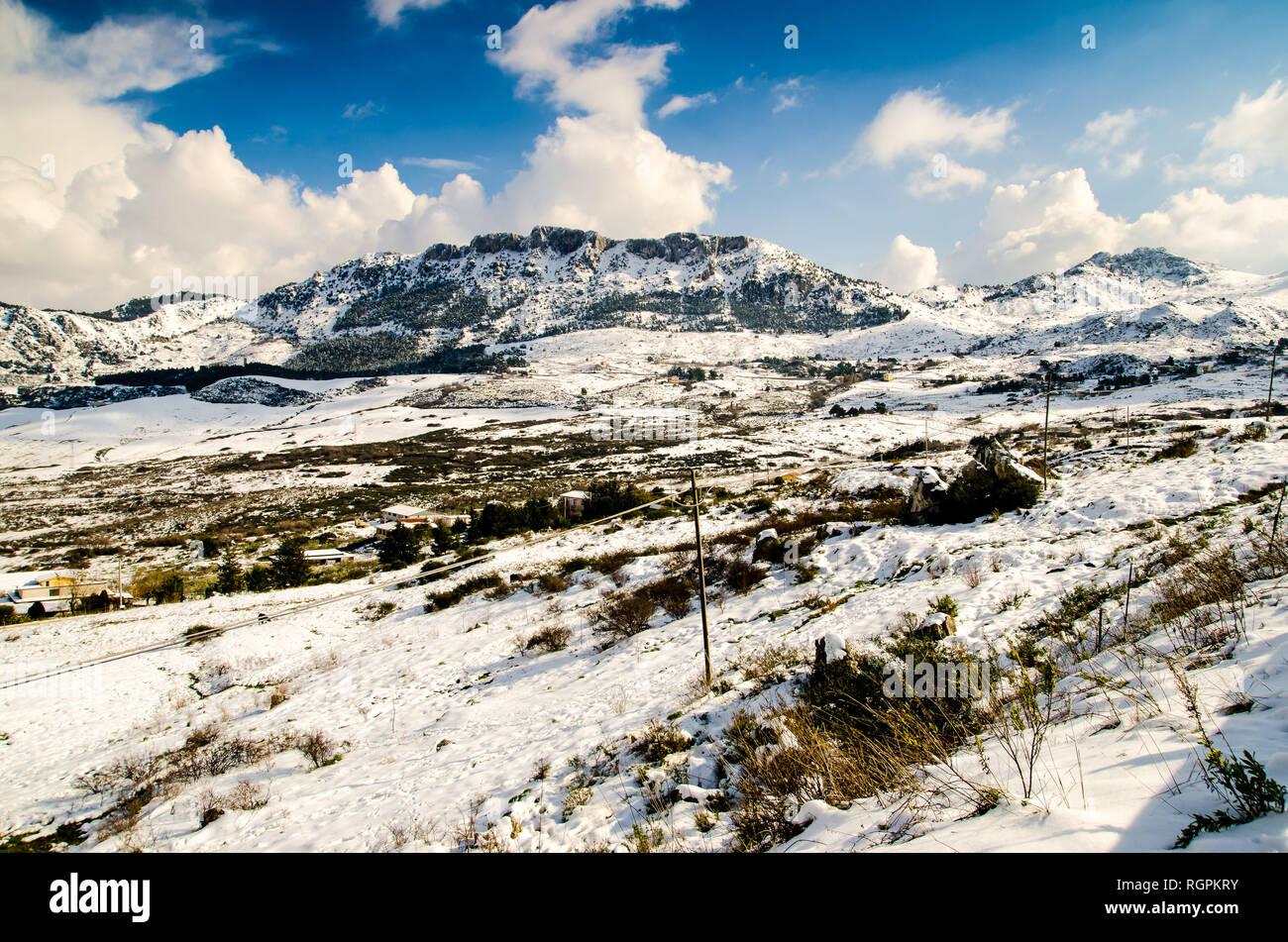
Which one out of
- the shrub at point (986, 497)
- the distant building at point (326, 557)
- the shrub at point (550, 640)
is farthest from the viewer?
the distant building at point (326, 557)

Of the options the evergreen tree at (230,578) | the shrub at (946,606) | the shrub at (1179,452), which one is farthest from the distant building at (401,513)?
the shrub at (1179,452)

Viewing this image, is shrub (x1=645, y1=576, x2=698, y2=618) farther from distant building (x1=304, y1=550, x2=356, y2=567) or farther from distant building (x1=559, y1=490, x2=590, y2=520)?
distant building (x1=304, y1=550, x2=356, y2=567)

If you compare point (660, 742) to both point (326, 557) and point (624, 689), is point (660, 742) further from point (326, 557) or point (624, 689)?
point (326, 557)

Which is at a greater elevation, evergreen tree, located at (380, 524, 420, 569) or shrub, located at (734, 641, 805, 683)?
shrub, located at (734, 641, 805, 683)

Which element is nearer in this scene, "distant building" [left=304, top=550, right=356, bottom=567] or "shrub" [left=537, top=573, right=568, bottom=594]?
"shrub" [left=537, top=573, right=568, bottom=594]

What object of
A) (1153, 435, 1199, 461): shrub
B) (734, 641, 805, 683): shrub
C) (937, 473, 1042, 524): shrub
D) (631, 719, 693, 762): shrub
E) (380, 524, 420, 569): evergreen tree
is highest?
(1153, 435, 1199, 461): shrub

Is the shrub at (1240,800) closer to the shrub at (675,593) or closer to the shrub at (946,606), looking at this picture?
the shrub at (946,606)

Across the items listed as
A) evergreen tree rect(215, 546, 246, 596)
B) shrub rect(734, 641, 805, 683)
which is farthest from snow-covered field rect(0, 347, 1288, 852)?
evergreen tree rect(215, 546, 246, 596)

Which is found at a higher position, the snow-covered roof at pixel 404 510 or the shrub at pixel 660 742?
the shrub at pixel 660 742

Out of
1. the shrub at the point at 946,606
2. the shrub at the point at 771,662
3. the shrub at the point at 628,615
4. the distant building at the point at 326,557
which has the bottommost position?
the distant building at the point at 326,557

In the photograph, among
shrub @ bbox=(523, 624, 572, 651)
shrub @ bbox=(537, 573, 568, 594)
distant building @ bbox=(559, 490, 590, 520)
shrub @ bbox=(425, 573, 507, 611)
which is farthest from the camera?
distant building @ bbox=(559, 490, 590, 520)

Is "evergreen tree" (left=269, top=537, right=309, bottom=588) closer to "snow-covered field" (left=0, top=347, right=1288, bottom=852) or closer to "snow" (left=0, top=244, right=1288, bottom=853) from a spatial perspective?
"snow" (left=0, top=244, right=1288, bottom=853)

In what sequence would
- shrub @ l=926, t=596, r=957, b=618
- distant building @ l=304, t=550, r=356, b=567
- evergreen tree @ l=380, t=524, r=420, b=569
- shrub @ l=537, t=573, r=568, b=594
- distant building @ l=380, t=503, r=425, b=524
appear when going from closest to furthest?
shrub @ l=926, t=596, r=957, b=618 → shrub @ l=537, t=573, r=568, b=594 → evergreen tree @ l=380, t=524, r=420, b=569 → distant building @ l=304, t=550, r=356, b=567 → distant building @ l=380, t=503, r=425, b=524

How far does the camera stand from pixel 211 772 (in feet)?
27.3
